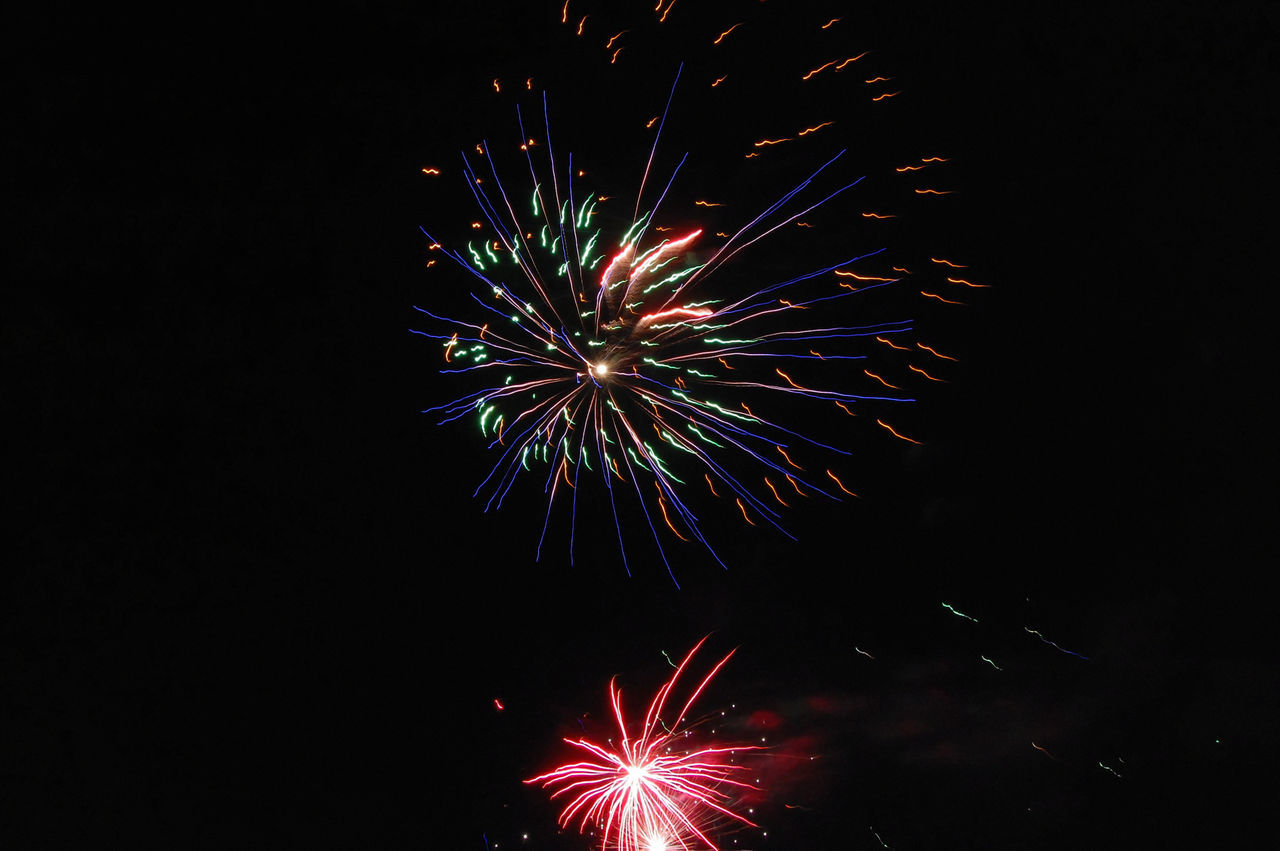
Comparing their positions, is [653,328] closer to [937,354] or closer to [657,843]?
[937,354]

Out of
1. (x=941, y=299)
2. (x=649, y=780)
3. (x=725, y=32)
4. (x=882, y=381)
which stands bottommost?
(x=649, y=780)

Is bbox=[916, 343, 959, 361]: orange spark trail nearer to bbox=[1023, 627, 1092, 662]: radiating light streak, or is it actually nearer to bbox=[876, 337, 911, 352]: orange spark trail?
bbox=[876, 337, 911, 352]: orange spark trail

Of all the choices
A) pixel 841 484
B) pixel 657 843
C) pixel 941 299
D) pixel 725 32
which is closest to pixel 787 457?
pixel 841 484

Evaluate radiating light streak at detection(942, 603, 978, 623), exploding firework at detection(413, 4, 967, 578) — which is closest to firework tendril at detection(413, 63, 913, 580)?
exploding firework at detection(413, 4, 967, 578)

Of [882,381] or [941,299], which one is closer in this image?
[941,299]

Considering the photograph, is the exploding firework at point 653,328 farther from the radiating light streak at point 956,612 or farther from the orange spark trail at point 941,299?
the radiating light streak at point 956,612
